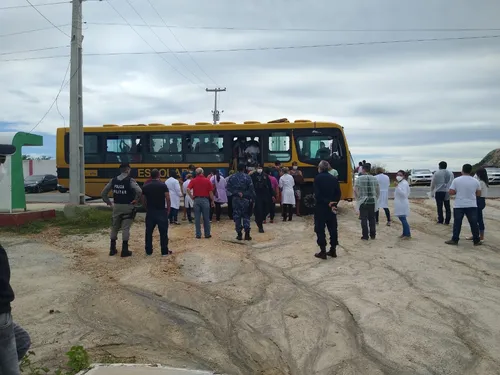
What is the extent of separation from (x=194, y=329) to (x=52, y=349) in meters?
1.67

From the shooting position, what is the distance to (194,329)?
625 cm

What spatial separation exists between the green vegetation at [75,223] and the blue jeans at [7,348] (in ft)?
31.6

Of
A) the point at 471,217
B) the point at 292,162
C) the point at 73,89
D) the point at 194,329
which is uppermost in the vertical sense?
the point at 73,89

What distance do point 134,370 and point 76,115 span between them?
11910 mm

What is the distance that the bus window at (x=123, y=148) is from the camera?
17906mm

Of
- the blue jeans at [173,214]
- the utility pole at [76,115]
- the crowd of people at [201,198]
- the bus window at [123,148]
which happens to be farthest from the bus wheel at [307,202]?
the utility pole at [76,115]

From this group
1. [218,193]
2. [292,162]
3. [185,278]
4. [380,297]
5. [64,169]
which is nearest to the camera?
[380,297]

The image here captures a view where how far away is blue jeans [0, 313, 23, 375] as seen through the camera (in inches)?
130

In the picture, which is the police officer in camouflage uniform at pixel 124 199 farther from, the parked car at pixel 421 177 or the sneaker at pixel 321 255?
the parked car at pixel 421 177

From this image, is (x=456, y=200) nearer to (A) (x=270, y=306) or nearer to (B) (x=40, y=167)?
(A) (x=270, y=306)

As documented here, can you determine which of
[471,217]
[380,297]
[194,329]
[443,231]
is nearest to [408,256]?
[471,217]

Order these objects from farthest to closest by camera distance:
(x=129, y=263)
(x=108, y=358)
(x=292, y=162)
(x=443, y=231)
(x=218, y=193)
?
(x=292, y=162) < (x=218, y=193) < (x=443, y=231) < (x=129, y=263) < (x=108, y=358)

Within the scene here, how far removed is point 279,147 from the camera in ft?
56.1

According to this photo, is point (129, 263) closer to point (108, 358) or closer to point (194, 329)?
point (194, 329)
